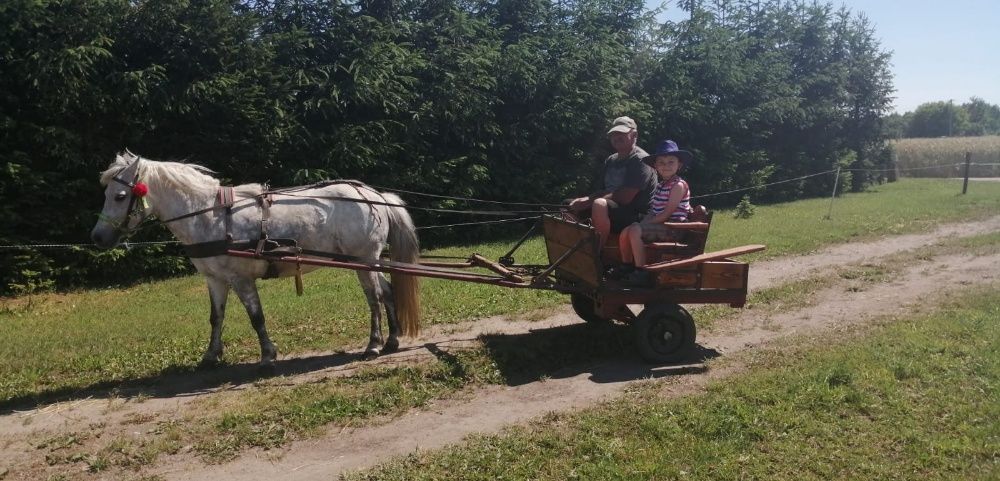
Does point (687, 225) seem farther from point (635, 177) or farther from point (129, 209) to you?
point (129, 209)

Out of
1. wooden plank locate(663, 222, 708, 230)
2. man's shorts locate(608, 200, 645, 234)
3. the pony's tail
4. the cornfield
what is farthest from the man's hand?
the cornfield

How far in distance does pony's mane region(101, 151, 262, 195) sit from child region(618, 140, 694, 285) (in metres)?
4.00

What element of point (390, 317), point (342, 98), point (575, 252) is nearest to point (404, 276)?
point (390, 317)

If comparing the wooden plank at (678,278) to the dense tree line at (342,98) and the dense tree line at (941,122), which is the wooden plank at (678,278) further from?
the dense tree line at (941,122)

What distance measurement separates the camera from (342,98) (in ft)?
41.8

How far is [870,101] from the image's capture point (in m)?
29.0

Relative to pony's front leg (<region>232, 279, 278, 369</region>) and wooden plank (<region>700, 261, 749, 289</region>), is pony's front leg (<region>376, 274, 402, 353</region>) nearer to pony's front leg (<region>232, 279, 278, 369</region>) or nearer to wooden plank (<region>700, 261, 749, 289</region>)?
pony's front leg (<region>232, 279, 278, 369</region>)

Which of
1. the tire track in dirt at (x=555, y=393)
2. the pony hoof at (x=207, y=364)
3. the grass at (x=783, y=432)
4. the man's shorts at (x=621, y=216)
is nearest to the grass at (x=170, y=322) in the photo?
the pony hoof at (x=207, y=364)

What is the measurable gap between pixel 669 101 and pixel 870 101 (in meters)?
14.3

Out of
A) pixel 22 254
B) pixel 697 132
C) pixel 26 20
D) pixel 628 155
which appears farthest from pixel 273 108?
pixel 697 132

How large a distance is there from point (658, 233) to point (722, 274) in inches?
28.8

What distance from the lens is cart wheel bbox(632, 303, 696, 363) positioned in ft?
20.6

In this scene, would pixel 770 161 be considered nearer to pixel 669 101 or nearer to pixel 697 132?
pixel 697 132

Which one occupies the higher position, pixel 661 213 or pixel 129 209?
pixel 129 209
